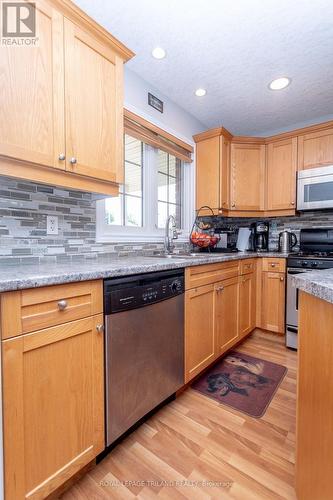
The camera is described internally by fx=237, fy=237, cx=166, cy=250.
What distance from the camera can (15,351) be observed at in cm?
80

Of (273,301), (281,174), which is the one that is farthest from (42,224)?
(281,174)

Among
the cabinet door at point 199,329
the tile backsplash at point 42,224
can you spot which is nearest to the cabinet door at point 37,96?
the tile backsplash at point 42,224

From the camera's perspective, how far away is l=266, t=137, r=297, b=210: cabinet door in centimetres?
275

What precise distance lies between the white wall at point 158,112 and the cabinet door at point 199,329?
5.24 ft

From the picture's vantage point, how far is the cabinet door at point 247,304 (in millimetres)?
2332

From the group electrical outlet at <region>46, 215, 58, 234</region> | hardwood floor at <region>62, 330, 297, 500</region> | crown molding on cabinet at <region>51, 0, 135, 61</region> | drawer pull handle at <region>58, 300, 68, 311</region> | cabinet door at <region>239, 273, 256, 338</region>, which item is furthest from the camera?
cabinet door at <region>239, 273, 256, 338</region>

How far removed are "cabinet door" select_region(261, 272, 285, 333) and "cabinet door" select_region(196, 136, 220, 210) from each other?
3.25ft

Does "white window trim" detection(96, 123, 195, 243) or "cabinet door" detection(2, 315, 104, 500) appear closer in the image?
"cabinet door" detection(2, 315, 104, 500)

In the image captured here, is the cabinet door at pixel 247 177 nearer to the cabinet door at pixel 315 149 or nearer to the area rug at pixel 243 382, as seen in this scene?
the cabinet door at pixel 315 149

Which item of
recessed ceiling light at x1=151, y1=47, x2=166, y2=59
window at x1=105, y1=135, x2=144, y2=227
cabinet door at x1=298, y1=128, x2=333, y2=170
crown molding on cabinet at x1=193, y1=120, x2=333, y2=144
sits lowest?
window at x1=105, y1=135, x2=144, y2=227

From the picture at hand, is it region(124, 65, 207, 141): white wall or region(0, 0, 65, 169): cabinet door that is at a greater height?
region(124, 65, 207, 141): white wall

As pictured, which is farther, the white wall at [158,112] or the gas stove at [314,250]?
the gas stove at [314,250]

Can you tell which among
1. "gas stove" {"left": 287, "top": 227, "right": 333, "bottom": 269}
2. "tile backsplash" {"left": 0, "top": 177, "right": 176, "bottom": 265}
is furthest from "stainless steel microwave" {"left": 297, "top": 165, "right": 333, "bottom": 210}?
"tile backsplash" {"left": 0, "top": 177, "right": 176, "bottom": 265}

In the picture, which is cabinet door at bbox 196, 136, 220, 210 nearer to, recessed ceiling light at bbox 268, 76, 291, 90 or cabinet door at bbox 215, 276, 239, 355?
recessed ceiling light at bbox 268, 76, 291, 90
